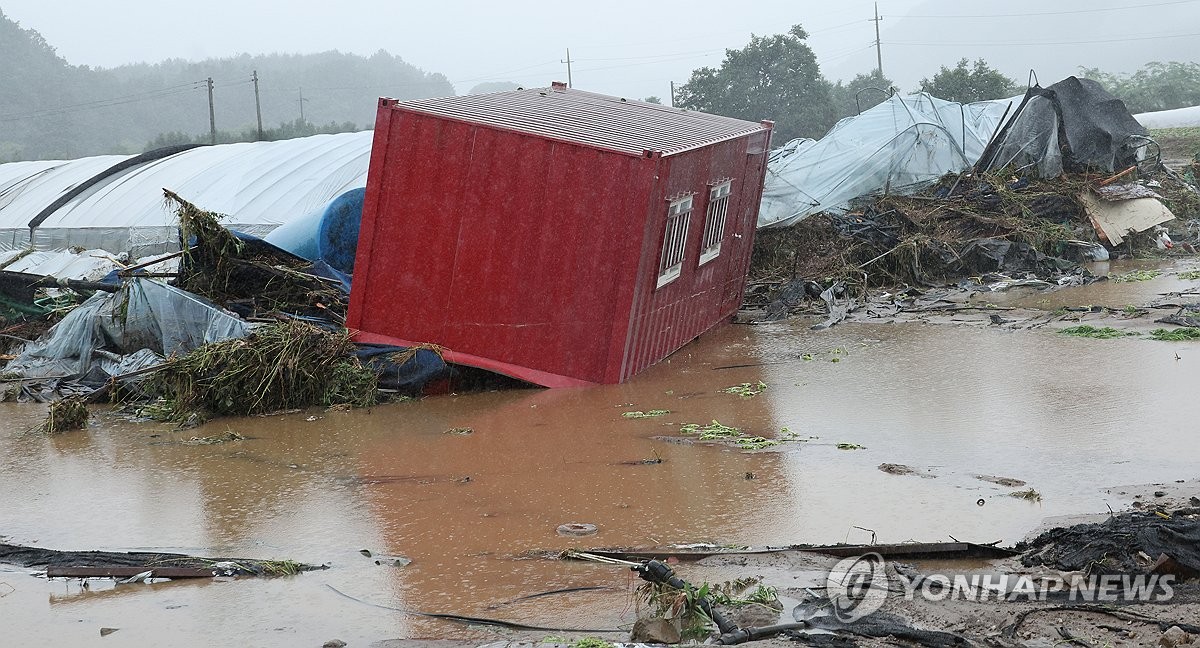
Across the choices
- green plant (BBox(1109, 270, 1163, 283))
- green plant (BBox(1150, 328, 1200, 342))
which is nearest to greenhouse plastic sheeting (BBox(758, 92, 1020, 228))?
green plant (BBox(1109, 270, 1163, 283))

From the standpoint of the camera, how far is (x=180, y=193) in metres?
18.8

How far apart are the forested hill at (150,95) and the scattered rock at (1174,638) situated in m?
52.4

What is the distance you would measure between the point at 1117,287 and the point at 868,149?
510 centimetres

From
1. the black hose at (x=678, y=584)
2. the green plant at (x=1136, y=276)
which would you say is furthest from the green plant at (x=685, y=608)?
the green plant at (x=1136, y=276)

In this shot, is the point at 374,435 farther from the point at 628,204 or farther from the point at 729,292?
the point at 729,292

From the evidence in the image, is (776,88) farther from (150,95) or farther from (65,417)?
(150,95)

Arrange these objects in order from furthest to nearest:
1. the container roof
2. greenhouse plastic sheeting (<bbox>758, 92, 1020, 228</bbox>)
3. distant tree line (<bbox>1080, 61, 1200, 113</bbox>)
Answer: distant tree line (<bbox>1080, 61, 1200, 113</bbox>) → greenhouse plastic sheeting (<bbox>758, 92, 1020, 228</bbox>) → the container roof

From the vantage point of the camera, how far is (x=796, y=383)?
991cm

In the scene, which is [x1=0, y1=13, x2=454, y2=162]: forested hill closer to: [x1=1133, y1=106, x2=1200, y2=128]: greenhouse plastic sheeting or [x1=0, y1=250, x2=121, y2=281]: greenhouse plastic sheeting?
[x1=0, y1=250, x2=121, y2=281]: greenhouse plastic sheeting

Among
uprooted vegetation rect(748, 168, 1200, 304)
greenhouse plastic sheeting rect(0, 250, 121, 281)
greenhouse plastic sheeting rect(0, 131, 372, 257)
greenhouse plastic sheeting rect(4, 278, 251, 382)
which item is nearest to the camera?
greenhouse plastic sheeting rect(4, 278, 251, 382)

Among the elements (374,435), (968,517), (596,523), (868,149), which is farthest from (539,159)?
(868,149)

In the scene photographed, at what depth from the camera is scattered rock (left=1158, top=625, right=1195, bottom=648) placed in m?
3.95

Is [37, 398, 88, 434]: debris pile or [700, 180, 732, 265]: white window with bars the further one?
[700, 180, 732, 265]: white window with bars

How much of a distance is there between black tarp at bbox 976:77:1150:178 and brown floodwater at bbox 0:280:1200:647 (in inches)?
301
